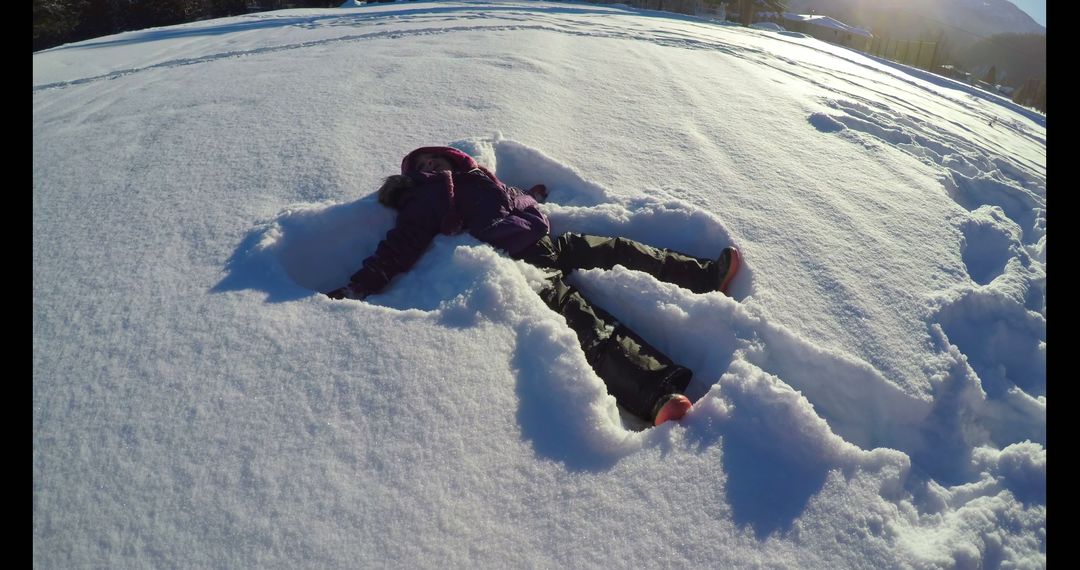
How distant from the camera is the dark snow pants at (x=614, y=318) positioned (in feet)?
5.47

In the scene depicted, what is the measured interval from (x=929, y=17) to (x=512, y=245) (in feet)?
155

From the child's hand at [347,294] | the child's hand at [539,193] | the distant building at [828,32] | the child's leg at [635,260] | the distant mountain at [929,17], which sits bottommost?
the child's hand at [347,294]

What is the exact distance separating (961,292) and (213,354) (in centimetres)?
275

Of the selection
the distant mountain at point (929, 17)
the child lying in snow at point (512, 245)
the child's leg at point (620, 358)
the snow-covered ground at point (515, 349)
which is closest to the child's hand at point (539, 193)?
the snow-covered ground at point (515, 349)

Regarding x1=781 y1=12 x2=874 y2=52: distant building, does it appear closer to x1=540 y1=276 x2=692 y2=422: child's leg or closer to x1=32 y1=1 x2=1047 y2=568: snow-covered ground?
x1=32 y1=1 x2=1047 y2=568: snow-covered ground

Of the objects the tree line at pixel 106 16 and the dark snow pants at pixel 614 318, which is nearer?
the dark snow pants at pixel 614 318

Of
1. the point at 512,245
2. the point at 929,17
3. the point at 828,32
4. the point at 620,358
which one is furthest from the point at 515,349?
the point at 929,17

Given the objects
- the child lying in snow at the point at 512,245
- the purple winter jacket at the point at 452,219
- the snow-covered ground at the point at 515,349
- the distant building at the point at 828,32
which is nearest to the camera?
the snow-covered ground at the point at 515,349

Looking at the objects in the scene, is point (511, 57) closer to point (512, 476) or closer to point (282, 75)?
point (282, 75)

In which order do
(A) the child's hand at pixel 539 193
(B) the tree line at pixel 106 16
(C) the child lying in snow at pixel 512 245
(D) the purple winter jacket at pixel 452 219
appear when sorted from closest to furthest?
(C) the child lying in snow at pixel 512 245, (D) the purple winter jacket at pixel 452 219, (A) the child's hand at pixel 539 193, (B) the tree line at pixel 106 16

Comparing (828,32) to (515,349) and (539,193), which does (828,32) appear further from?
(515,349)

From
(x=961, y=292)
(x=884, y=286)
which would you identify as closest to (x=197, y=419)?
(x=884, y=286)

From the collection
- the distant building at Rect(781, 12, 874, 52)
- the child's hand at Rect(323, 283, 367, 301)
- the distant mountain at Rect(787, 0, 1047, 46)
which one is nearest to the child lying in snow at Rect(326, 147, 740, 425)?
the child's hand at Rect(323, 283, 367, 301)

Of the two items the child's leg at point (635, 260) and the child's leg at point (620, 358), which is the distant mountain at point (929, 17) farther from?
the child's leg at point (620, 358)
